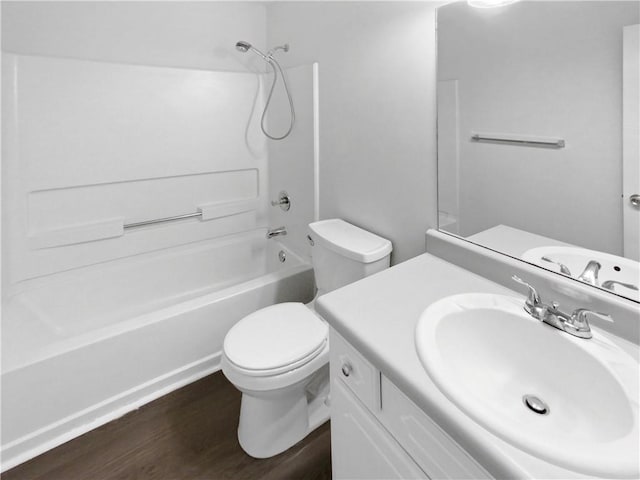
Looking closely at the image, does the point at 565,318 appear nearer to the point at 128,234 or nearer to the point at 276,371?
the point at 276,371

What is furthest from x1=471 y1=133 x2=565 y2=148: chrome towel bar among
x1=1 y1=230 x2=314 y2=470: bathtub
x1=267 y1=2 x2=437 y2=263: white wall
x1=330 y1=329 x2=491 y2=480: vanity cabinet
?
x1=1 y1=230 x2=314 y2=470: bathtub

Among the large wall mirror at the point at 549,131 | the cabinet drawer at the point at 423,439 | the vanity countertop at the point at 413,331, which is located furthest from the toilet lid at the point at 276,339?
the large wall mirror at the point at 549,131

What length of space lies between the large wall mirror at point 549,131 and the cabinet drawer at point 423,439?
0.58m

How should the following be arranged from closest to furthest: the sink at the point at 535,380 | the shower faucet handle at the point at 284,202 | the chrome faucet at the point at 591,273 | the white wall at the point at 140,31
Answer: the sink at the point at 535,380
the chrome faucet at the point at 591,273
the white wall at the point at 140,31
the shower faucet handle at the point at 284,202

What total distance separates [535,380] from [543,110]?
0.69 m

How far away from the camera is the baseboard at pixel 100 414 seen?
4.76 ft

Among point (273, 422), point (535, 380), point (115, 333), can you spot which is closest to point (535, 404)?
point (535, 380)

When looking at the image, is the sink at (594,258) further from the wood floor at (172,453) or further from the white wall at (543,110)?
the wood floor at (172,453)

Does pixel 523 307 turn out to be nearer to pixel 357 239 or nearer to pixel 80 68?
pixel 357 239

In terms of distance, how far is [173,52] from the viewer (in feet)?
7.14

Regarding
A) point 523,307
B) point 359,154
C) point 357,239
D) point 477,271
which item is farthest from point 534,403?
point 359,154

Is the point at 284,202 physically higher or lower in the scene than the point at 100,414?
higher

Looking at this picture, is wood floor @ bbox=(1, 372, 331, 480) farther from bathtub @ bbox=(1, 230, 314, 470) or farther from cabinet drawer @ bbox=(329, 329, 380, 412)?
cabinet drawer @ bbox=(329, 329, 380, 412)

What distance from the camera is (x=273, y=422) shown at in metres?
1.47
